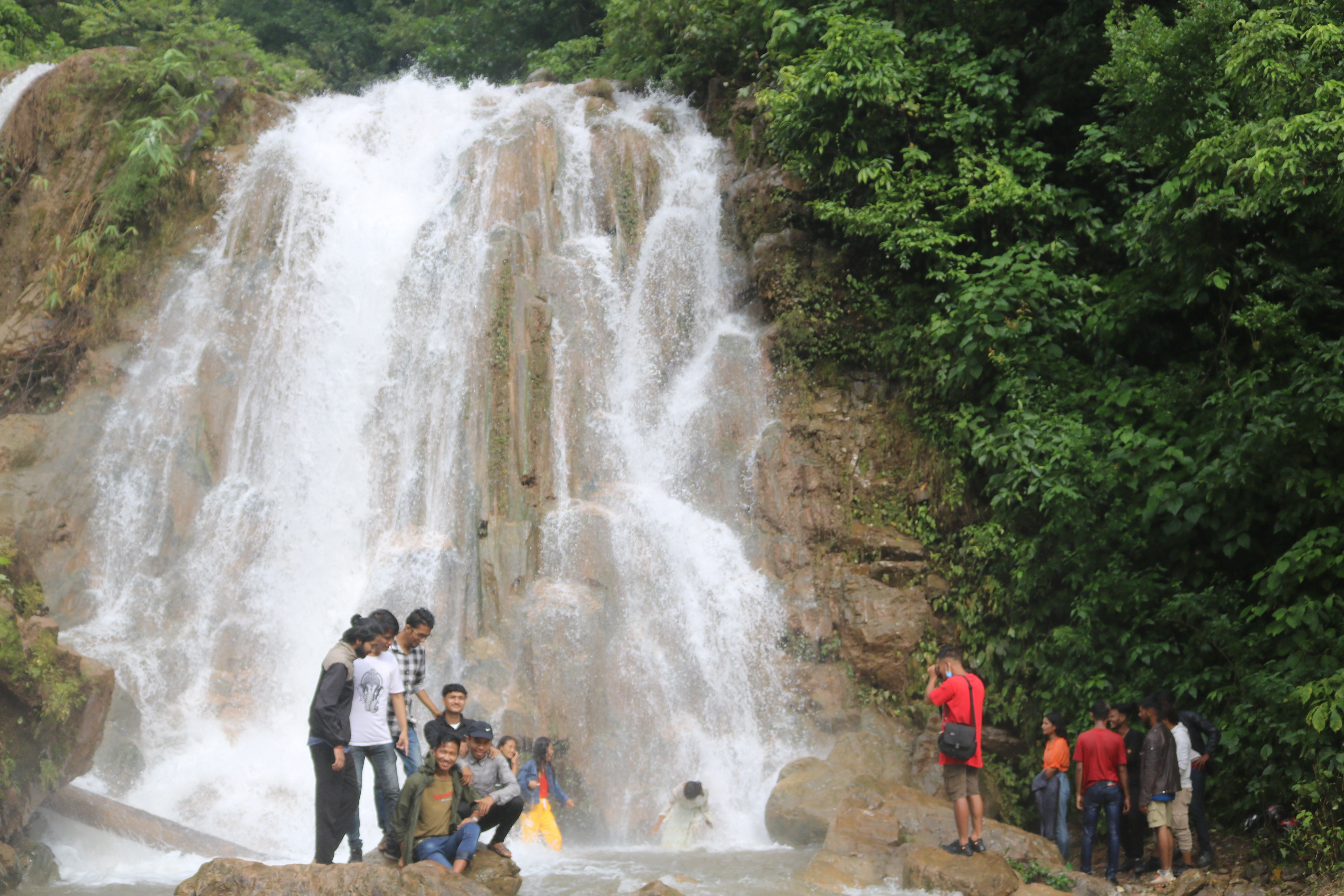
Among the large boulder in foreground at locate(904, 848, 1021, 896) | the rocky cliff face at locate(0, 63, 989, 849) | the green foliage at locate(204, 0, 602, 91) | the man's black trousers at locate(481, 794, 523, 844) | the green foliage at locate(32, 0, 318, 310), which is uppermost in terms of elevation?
the green foliage at locate(204, 0, 602, 91)

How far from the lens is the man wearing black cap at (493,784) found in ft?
21.6

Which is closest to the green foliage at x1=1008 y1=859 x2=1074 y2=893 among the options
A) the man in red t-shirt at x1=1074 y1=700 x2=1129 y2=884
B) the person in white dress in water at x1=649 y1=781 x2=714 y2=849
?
the man in red t-shirt at x1=1074 y1=700 x2=1129 y2=884

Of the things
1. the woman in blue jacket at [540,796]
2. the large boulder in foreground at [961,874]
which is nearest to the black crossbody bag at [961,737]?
the large boulder in foreground at [961,874]

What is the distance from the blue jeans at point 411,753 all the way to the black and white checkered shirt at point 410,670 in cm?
6

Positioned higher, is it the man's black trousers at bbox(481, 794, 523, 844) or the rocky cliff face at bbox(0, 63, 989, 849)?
the rocky cliff face at bbox(0, 63, 989, 849)

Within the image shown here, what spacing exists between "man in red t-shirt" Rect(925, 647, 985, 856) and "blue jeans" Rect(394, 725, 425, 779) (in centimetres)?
381

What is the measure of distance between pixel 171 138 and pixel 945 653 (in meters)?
13.9

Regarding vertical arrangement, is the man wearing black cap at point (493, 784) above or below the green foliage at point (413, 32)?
below

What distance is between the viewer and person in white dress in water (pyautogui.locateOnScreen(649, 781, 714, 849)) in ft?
30.1

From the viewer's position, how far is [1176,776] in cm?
801

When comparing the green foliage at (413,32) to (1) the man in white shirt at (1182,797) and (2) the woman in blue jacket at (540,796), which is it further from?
(1) the man in white shirt at (1182,797)

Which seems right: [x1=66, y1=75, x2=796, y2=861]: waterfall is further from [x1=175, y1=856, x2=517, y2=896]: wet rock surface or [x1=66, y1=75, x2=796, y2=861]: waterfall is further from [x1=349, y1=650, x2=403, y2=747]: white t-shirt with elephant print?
[x1=175, y1=856, x2=517, y2=896]: wet rock surface

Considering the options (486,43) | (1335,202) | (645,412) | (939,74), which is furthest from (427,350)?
(486,43)

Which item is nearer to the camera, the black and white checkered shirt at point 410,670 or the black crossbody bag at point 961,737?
the black and white checkered shirt at point 410,670
